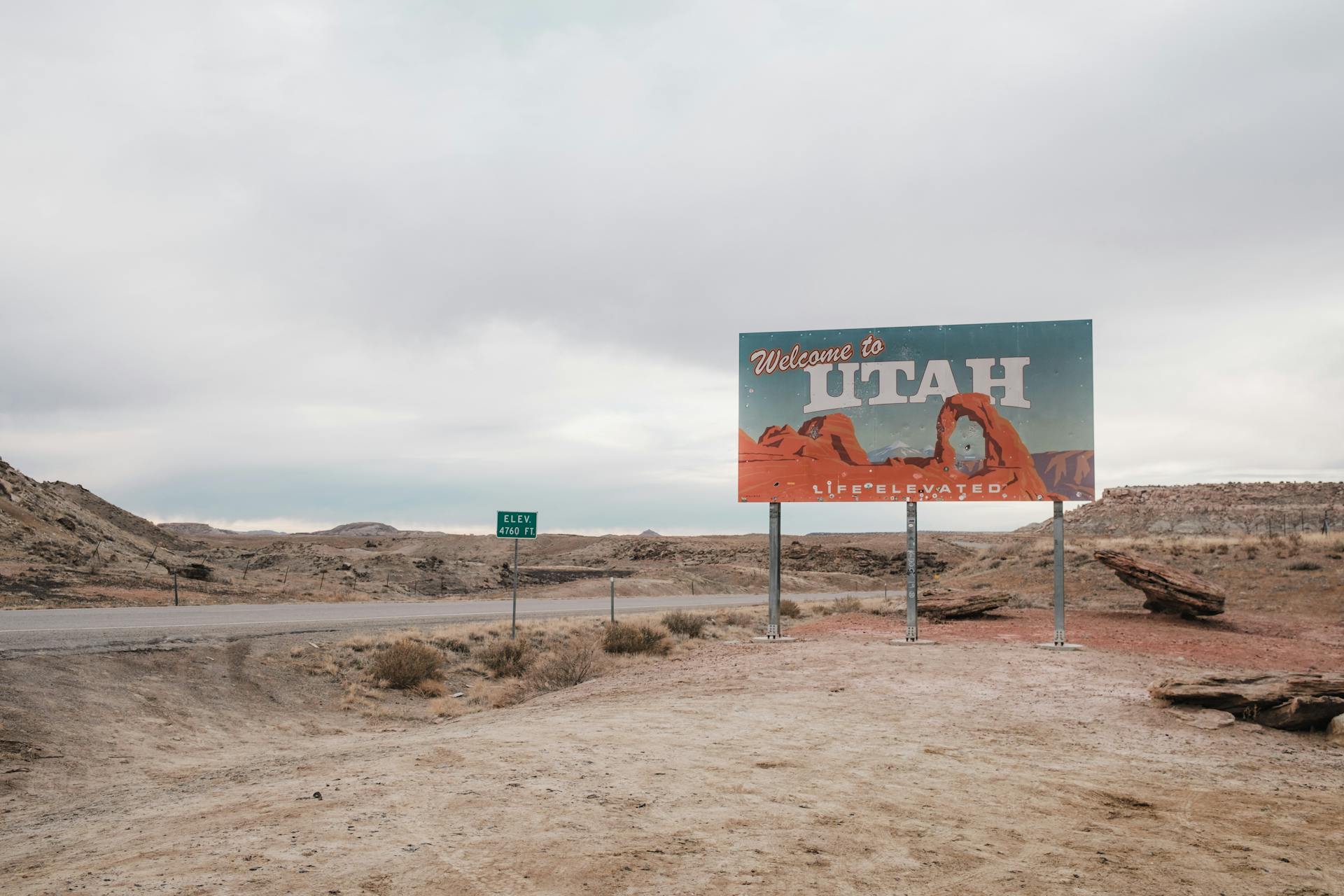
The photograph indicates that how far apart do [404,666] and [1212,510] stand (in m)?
90.1

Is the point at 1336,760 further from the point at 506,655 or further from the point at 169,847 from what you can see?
the point at 506,655

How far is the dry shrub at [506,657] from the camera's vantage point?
20.1 m

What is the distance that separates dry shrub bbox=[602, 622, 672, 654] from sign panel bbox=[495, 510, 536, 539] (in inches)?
138

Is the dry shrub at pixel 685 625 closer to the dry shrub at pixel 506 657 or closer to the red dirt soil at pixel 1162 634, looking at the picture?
the red dirt soil at pixel 1162 634

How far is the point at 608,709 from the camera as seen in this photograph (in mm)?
12000

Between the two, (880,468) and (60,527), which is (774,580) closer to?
(880,468)

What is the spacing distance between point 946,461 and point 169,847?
1614 centimetres

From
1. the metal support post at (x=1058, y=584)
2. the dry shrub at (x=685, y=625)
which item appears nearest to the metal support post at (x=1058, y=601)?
the metal support post at (x=1058, y=584)

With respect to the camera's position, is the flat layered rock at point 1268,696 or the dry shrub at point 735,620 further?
the dry shrub at point 735,620

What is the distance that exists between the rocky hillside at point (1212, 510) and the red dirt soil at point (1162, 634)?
63486 mm

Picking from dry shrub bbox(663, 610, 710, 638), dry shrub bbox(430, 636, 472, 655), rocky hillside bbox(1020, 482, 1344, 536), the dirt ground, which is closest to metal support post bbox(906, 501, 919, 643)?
the dirt ground

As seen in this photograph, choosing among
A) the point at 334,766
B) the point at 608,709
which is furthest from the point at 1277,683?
the point at 334,766

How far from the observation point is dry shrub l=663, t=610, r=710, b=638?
25125 mm

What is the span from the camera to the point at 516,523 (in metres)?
23.8
